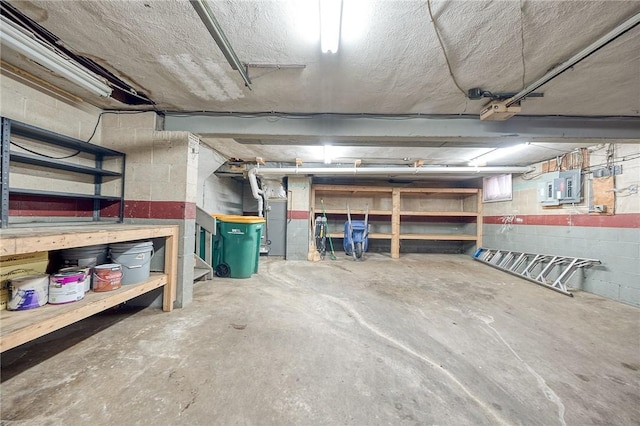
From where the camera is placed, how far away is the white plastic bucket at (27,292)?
1.39 metres

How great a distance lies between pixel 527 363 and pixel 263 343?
1.93 m

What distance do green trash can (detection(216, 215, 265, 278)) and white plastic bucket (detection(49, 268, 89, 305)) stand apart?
6.52 feet

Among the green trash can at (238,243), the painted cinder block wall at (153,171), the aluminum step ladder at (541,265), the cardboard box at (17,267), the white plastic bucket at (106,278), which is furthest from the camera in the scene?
the green trash can at (238,243)

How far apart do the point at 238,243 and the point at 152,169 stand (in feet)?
5.09

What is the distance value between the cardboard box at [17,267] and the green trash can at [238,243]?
6.68 feet

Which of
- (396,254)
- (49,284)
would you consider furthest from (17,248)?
(396,254)

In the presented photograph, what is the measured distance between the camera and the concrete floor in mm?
1210

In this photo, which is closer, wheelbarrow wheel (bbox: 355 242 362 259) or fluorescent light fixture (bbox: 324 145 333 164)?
fluorescent light fixture (bbox: 324 145 333 164)

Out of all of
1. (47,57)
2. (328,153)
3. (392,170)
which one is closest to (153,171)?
(47,57)

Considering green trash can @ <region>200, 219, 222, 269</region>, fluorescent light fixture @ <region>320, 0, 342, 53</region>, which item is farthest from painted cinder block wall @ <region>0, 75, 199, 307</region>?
fluorescent light fixture @ <region>320, 0, 342, 53</region>

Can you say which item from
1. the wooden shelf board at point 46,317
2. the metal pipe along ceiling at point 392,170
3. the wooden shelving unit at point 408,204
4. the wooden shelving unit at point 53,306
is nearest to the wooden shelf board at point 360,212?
the wooden shelving unit at point 408,204

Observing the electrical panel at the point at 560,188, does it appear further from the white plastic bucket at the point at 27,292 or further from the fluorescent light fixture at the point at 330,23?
the white plastic bucket at the point at 27,292

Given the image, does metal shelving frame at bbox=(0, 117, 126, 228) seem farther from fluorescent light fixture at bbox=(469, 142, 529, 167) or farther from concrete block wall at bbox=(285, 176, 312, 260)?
fluorescent light fixture at bbox=(469, 142, 529, 167)

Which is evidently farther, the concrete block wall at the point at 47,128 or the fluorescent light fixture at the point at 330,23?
the concrete block wall at the point at 47,128
